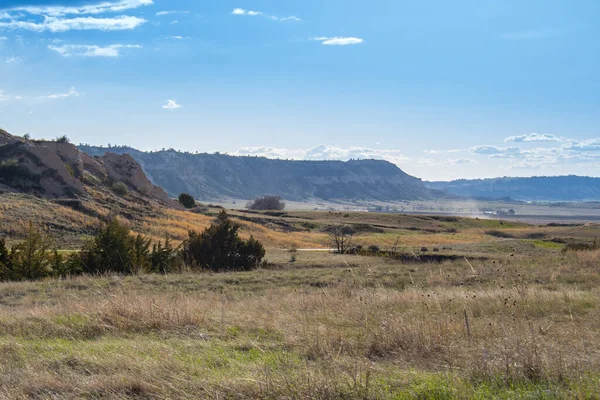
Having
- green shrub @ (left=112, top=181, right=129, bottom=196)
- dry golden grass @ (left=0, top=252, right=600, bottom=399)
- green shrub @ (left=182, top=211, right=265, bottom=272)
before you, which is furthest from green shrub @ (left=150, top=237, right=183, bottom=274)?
green shrub @ (left=112, top=181, right=129, bottom=196)

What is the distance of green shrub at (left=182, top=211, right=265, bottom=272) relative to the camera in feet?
72.9

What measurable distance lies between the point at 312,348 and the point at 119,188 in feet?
171

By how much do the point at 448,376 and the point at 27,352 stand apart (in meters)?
4.54

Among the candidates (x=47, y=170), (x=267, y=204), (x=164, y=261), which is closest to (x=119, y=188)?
(x=47, y=170)

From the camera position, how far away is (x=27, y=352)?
584cm

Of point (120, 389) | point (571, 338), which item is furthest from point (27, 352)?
point (571, 338)

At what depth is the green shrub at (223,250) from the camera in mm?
22219

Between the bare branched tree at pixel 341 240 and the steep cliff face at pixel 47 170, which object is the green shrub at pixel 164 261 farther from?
the steep cliff face at pixel 47 170

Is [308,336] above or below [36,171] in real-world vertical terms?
below

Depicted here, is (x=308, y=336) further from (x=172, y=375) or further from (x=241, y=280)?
(x=241, y=280)

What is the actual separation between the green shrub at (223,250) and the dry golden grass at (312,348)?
12.9 meters

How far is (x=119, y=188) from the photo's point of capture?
54.1m

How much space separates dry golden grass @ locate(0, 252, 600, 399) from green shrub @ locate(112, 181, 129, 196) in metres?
47.6

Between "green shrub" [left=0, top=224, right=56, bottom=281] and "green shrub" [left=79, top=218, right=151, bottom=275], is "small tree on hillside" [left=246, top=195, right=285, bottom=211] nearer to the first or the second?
"green shrub" [left=79, top=218, right=151, bottom=275]
